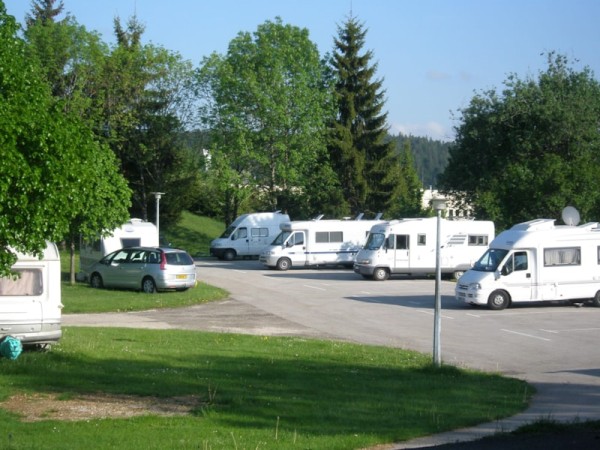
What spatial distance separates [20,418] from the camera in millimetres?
10953

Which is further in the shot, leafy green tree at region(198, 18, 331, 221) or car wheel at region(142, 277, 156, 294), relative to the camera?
leafy green tree at region(198, 18, 331, 221)

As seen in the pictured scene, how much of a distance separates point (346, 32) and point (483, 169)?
15555 mm

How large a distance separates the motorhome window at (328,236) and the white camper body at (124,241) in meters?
10.1

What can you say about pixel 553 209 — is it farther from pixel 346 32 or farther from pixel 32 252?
pixel 32 252

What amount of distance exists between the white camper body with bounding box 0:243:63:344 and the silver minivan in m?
15.6

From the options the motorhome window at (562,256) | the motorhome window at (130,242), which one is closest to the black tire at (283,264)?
the motorhome window at (130,242)

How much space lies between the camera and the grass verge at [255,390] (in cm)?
998

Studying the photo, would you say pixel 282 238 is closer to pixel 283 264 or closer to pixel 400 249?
pixel 283 264

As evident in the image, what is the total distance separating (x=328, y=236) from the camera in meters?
46.6

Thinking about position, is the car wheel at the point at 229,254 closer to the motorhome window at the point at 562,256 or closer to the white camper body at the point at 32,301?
the motorhome window at the point at 562,256

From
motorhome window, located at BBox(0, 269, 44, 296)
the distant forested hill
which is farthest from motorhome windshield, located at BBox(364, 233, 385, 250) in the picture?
the distant forested hill

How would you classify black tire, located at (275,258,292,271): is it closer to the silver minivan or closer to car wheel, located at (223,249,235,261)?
car wheel, located at (223,249,235,261)

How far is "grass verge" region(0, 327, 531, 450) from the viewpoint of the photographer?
393 inches

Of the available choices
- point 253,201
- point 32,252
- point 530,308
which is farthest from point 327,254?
point 32,252
